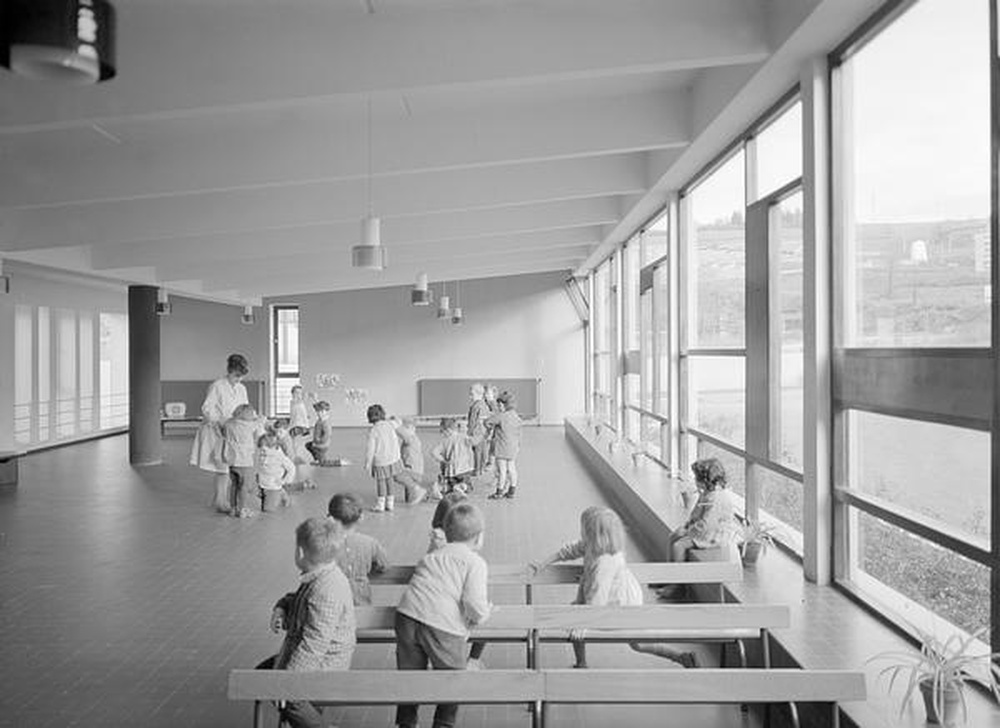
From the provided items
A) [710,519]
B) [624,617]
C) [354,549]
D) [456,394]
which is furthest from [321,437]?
[624,617]

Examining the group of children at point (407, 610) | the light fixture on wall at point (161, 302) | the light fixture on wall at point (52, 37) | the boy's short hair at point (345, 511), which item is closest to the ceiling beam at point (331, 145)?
the boy's short hair at point (345, 511)

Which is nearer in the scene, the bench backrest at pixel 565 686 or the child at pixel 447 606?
the bench backrest at pixel 565 686

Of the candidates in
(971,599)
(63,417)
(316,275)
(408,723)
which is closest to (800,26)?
(971,599)

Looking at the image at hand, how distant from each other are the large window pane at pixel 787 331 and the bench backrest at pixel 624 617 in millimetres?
2257

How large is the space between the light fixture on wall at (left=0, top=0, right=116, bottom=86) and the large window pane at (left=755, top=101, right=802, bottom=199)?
4645 mm

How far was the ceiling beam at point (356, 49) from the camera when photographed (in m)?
4.56

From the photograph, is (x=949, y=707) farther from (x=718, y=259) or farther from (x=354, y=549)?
(x=718, y=259)

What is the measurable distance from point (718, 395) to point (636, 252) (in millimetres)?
5376

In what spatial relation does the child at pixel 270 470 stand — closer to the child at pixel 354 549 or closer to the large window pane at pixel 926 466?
the child at pixel 354 549

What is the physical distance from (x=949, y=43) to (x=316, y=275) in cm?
1341

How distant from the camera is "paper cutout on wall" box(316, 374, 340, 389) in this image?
20625mm

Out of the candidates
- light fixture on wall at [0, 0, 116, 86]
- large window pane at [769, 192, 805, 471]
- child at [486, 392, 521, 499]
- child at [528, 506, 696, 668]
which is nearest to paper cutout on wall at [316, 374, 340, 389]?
child at [486, 392, 521, 499]

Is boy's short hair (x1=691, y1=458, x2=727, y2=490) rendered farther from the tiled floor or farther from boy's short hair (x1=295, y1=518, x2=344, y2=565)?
boy's short hair (x1=295, y1=518, x2=344, y2=565)

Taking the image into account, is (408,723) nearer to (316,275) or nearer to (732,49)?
(732,49)
